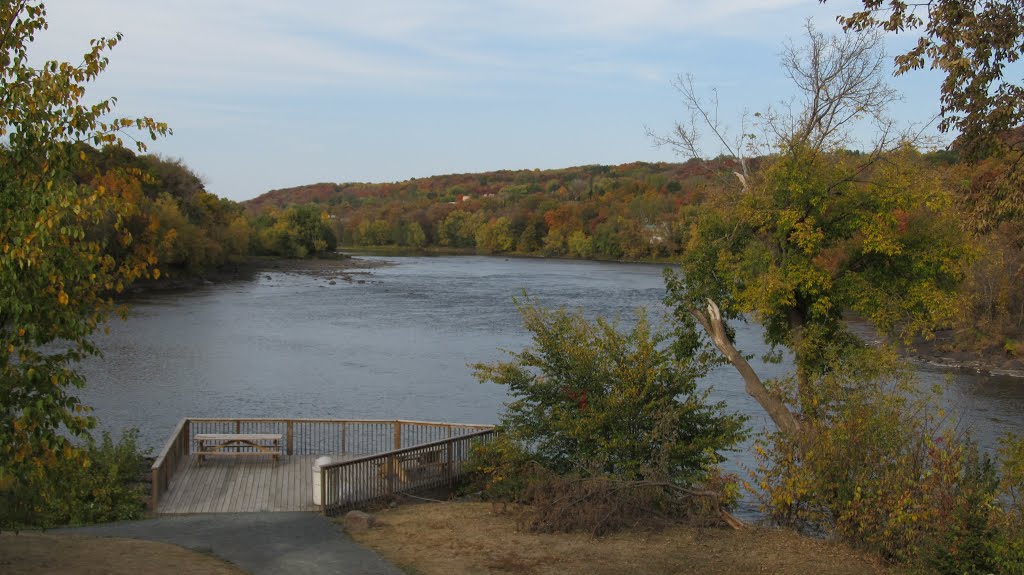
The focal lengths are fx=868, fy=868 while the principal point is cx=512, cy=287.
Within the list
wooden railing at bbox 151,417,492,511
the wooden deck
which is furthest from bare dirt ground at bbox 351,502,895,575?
wooden railing at bbox 151,417,492,511

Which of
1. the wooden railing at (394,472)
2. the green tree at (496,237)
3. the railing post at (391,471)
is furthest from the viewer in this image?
the green tree at (496,237)

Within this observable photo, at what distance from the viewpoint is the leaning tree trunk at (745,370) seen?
17.2 metres

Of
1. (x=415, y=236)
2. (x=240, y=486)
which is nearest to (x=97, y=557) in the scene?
(x=240, y=486)

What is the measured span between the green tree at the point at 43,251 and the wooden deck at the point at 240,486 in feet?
19.9

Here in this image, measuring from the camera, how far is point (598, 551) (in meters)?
11.9

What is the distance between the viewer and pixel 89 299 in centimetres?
847

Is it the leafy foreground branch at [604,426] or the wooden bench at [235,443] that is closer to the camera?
the leafy foreground branch at [604,426]

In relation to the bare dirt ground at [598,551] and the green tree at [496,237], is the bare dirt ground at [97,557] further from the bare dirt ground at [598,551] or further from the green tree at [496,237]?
the green tree at [496,237]

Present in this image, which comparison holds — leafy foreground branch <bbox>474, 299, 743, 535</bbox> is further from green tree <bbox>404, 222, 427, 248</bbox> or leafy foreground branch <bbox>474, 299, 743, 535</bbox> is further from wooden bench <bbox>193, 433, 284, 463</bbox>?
green tree <bbox>404, 222, 427, 248</bbox>

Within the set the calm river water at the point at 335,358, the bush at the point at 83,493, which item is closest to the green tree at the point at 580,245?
the calm river water at the point at 335,358

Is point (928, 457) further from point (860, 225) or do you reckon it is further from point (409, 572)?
point (860, 225)

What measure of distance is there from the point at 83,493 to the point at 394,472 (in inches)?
221

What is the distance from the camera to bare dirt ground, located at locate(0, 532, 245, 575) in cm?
1023

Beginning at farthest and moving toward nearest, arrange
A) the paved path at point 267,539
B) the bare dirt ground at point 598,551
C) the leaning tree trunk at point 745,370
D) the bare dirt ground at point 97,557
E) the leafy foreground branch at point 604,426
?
the leaning tree trunk at point 745,370
the leafy foreground branch at point 604,426
the paved path at point 267,539
the bare dirt ground at point 598,551
the bare dirt ground at point 97,557
